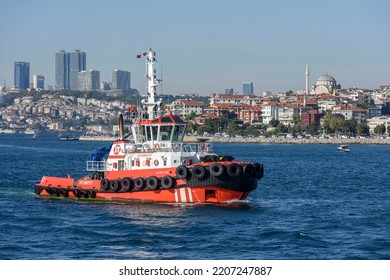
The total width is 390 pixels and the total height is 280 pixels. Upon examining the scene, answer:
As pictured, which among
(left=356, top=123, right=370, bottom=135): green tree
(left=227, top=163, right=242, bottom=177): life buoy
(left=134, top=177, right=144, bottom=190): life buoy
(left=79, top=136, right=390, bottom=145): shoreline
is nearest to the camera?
(left=227, top=163, right=242, bottom=177): life buoy

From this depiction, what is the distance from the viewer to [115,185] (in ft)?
131

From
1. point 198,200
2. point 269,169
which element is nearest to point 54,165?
point 269,169

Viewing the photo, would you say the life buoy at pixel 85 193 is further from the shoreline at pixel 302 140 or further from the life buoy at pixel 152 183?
the shoreline at pixel 302 140

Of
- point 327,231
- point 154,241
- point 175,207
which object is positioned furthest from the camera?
point 175,207

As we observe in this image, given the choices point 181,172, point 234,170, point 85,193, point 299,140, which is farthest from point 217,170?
point 299,140

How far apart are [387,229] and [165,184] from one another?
9.94 meters

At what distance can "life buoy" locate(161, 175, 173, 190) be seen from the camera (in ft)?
124

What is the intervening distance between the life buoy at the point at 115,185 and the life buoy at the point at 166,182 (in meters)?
2.49

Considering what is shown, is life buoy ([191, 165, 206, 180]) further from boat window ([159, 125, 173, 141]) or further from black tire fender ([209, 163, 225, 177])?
boat window ([159, 125, 173, 141])

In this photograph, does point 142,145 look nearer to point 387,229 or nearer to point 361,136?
point 387,229

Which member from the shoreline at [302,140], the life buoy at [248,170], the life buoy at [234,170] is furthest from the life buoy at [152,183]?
the shoreline at [302,140]

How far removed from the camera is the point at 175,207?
37.1 m

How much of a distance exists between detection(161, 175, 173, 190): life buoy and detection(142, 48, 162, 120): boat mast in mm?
4071

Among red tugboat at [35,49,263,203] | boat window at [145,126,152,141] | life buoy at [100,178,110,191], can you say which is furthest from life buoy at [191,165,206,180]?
life buoy at [100,178,110,191]
